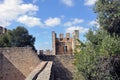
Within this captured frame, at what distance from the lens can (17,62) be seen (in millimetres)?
23406

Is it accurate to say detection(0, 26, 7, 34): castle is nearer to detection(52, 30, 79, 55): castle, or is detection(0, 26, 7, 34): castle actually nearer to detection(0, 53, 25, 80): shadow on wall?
detection(52, 30, 79, 55): castle

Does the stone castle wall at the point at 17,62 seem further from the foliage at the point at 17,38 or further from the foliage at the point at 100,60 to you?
the foliage at the point at 17,38

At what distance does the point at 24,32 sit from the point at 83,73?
81.7 ft

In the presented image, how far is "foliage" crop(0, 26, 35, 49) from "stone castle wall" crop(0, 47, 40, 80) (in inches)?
591

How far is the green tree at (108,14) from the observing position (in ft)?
54.9

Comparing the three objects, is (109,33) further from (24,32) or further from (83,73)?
(24,32)

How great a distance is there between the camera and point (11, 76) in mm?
23422

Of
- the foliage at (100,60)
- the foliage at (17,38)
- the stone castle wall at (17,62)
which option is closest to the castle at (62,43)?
the foliage at (17,38)

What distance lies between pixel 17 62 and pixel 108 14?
857 centimetres

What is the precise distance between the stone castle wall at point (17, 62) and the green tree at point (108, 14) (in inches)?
289

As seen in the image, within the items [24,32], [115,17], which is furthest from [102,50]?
[24,32]

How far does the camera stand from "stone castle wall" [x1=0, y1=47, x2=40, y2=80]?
76.3ft

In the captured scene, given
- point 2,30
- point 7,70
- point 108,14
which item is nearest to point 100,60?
point 108,14

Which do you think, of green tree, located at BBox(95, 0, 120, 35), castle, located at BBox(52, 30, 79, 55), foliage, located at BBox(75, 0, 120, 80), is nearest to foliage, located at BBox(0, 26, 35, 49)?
castle, located at BBox(52, 30, 79, 55)
